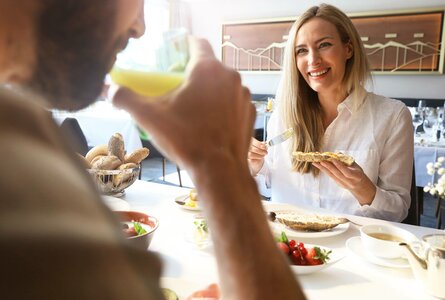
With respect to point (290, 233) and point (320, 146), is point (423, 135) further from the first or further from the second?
point (290, 233)

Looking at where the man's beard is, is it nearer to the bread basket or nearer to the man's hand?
the man's hand

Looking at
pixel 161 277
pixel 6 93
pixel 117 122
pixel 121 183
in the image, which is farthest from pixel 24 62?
pixel 117 122

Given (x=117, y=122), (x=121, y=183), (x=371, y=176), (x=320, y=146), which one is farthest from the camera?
(x=117, y=122)

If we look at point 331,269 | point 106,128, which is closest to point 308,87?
point 331,269

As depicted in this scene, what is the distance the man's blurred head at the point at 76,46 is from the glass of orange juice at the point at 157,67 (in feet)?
0.06

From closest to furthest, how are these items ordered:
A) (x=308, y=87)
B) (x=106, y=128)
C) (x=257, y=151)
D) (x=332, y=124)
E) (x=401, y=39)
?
1. (x=257, y=151)
2. (x=332, y=124)
3. (x=308, y=87)
4. (x=106, y=128)
5. (x=401, y=39)

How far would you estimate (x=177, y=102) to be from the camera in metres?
0.33

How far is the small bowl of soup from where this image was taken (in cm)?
90

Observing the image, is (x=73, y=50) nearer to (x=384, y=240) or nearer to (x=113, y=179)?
(x=384, y=240)

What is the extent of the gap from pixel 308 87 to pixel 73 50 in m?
1.56

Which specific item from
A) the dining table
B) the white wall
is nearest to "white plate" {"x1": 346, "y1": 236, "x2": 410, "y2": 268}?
the dining table

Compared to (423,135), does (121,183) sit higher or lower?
higher

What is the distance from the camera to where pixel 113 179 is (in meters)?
1.31

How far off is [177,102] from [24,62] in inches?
5.0
